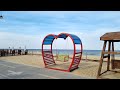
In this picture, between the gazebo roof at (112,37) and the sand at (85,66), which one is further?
the sand at (85,66)

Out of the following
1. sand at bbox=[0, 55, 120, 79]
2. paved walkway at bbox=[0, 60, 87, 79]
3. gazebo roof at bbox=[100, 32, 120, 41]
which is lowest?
paved walkway at bbox=[0, 60, 87, 79]

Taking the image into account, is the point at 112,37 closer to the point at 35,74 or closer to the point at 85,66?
the point at 35,74

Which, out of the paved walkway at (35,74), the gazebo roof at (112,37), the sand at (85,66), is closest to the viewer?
the gazebo roof at (112,37)

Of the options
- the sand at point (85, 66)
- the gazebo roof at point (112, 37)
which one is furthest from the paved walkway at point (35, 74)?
the gazebo roof at point (112, 37)

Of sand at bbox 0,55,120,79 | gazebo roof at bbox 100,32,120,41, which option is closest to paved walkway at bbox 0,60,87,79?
sand at bbox 0,55,120,79

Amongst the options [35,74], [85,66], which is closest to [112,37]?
[35,74]

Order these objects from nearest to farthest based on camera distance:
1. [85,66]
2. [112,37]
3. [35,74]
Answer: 1. [112,37]
2. [35,74]
3. [85,66]

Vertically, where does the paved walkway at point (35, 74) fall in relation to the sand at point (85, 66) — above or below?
below

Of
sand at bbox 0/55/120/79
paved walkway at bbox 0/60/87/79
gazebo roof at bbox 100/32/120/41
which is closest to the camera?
gazebo roof at bbox 100/32/120/41

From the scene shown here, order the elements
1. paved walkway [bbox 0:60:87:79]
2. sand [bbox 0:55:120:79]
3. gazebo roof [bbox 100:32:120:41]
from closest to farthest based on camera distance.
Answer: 1. gazebo roof [bbox 100:32:120:41]
2. paved walkway [bbox 0:60:87:79]
3. sand [bbox 0:55:120:79]

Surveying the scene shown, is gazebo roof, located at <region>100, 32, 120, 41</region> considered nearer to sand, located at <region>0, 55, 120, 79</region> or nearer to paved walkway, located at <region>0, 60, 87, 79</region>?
sand, located at <region>0, 55, 120, 79</region>

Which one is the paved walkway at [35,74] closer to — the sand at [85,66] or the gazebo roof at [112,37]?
the sand at [85,66]

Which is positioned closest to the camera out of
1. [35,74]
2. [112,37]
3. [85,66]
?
[112,37]
